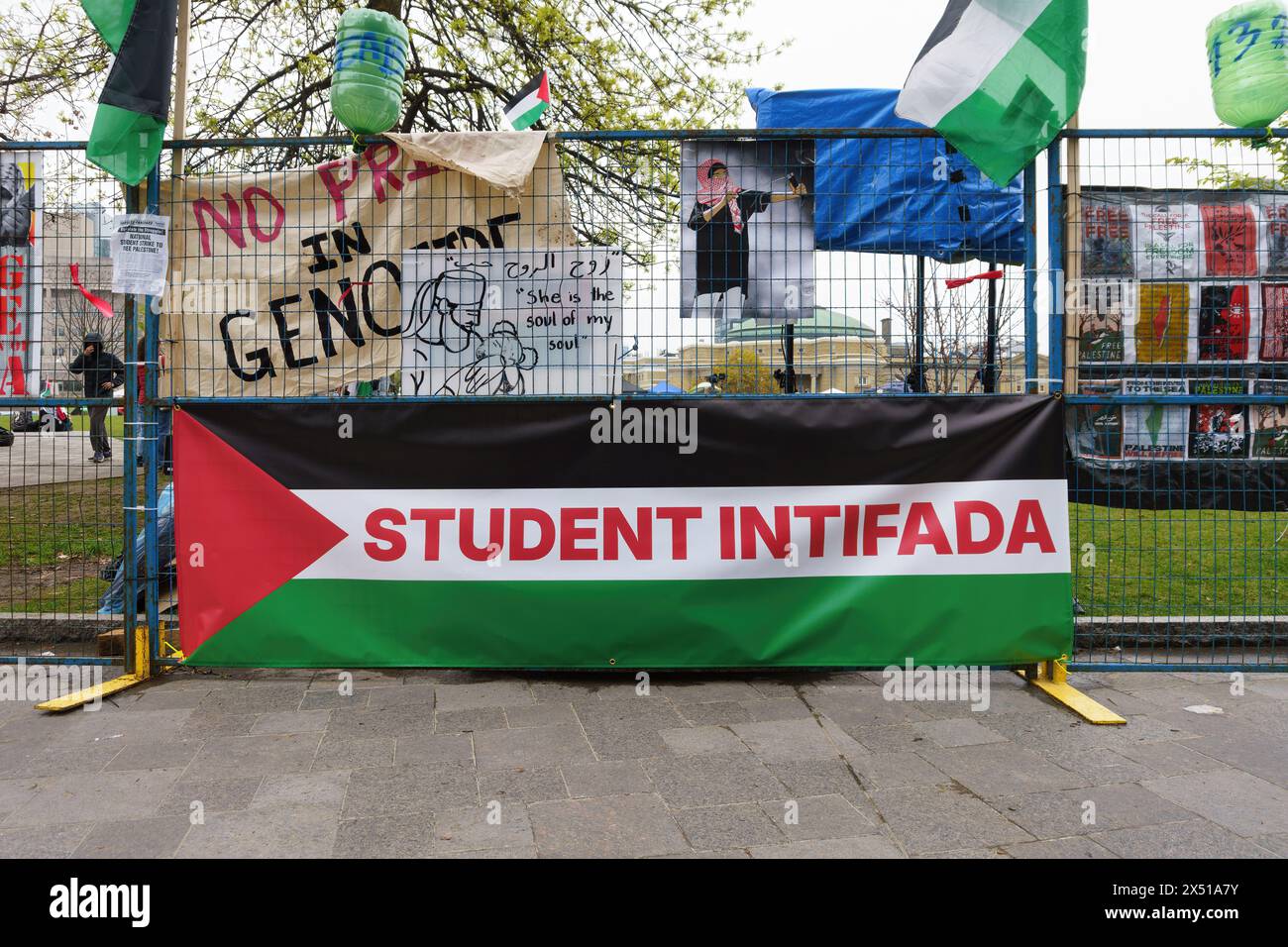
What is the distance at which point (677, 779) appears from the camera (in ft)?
11.5

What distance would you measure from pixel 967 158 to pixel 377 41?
3.25 meters

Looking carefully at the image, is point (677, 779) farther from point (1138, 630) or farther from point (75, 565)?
point (75, 565)

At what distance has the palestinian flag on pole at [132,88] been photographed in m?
4.50

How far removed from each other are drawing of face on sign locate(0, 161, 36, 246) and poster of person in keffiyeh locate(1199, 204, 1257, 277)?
21.4ft

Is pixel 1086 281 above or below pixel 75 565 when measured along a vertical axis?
above

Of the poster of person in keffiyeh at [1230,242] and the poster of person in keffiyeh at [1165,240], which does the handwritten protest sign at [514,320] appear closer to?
the poster of person in keffiyeh at [1165,240]

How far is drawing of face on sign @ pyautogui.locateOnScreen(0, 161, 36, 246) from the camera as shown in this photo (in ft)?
15.9

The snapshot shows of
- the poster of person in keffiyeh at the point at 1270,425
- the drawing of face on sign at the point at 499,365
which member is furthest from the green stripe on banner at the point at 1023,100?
the drawing of face on sign at the point at 499,365

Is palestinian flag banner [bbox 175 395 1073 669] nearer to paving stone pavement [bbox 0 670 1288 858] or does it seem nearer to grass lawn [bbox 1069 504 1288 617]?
paving stone pavement [bbox 0 670 1288 858]

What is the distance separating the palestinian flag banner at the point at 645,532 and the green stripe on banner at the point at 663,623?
0.01 meters

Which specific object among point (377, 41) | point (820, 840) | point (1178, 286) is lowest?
point (820, 840)

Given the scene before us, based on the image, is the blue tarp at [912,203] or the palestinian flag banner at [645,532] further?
the blue tarp at [912,203]

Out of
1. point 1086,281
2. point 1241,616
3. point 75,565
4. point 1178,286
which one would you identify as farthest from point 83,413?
point 1241,616

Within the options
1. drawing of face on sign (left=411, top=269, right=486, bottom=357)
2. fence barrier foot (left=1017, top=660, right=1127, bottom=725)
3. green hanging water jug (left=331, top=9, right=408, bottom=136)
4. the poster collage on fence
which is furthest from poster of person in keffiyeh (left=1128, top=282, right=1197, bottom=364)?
green hanging water jug (left=331, top=9, right=408, bottom=136)
